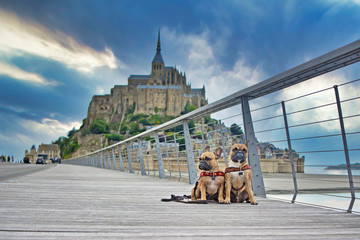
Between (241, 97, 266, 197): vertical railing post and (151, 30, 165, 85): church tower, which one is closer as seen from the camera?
(241, 97, 266, 197): vertical railing post

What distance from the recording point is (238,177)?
2.75m

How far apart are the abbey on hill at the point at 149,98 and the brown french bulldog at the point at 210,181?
96.2 meters

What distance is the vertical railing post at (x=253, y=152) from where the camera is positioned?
325cm

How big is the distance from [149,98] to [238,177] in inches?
3917

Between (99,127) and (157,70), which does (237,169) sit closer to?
(99,127)

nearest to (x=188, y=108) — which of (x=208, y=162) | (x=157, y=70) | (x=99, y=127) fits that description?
(x=157, y=70)

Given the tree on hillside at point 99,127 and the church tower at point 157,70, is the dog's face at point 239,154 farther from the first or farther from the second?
the church tower at point 157,70

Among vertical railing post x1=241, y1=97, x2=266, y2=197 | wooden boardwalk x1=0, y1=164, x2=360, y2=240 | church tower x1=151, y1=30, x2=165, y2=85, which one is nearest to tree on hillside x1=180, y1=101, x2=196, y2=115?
church tower x1=151, y1=30, x2=165, y2=85

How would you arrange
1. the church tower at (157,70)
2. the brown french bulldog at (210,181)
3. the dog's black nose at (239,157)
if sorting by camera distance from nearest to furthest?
the dog's black nose at (239,157) < the brown french bulldog at (210,181) < the church tower at (157,70)

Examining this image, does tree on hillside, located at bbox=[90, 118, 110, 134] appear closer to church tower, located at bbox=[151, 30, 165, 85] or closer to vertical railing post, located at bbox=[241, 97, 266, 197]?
church tower, located at bbox=[151, 30, 165, 85]

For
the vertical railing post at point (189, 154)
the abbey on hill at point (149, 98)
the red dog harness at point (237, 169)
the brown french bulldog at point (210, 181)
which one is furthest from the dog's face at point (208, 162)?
the abbey on hill at point (149, 98)

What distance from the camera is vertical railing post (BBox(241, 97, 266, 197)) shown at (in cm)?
325

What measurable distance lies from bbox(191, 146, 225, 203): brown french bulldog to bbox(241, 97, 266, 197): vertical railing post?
588 millimetres

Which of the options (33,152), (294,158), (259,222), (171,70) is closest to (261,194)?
(294,158)
